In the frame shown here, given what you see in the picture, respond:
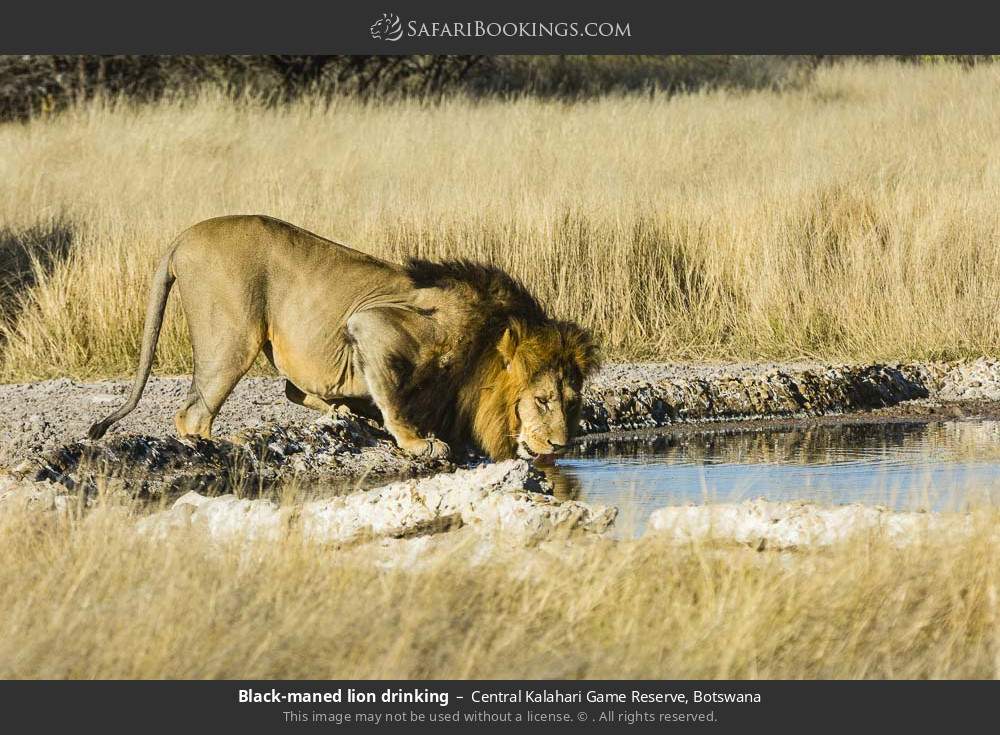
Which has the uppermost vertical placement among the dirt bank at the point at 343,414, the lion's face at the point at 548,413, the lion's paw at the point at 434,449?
the lion's face at the point at 548,413

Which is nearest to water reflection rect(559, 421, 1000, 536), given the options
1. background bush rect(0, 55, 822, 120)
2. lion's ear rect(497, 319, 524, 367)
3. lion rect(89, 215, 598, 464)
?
lion rect(89, 215, 598, 464)

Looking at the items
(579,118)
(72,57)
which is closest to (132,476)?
(579,118)

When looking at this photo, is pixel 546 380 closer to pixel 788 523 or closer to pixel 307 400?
pixel 307 400

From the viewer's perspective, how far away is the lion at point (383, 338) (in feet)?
24.8

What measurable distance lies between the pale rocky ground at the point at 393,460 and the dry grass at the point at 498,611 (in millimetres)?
406

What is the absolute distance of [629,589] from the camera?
16.8ft

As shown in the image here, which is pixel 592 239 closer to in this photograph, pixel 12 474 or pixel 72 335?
pixel 72 335

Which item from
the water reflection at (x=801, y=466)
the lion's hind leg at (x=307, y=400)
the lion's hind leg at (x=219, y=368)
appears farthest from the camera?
the lion's hind leg at (x=307, y=400)

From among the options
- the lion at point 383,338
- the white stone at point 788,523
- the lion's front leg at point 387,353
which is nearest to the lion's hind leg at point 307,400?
the lion at point 383,338

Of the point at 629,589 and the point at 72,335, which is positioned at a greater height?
the point at 629,589

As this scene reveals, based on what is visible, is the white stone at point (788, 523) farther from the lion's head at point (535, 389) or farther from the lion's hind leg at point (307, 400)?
the lion's hind leg at point (307, 400)

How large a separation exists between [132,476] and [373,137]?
39.2 ft

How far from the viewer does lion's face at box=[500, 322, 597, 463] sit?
293 inches

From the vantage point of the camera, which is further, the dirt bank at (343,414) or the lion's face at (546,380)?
the dirt bank at (343,414)
